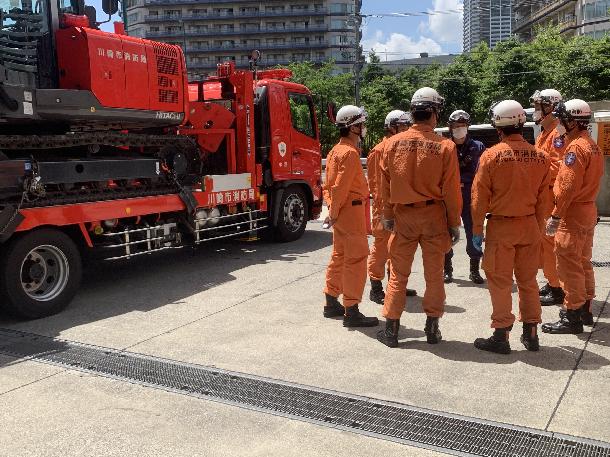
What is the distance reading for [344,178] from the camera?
221 inches

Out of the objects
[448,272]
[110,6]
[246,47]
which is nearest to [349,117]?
[448,272]

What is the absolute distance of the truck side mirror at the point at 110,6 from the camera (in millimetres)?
7414

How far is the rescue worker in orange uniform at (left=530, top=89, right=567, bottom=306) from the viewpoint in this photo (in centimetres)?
590

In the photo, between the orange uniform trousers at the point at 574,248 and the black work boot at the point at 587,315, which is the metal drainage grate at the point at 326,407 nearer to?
the orange uniform trousers at the point at 574,248

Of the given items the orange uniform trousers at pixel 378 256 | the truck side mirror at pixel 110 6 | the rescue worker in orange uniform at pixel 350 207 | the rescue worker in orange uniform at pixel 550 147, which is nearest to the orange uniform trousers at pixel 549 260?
the rescue worker in orange uniform at pixel 550 147

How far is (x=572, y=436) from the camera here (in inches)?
138

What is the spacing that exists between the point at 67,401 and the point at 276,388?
1.42 m

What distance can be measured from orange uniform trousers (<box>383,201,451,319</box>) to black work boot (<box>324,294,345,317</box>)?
3.37 ft

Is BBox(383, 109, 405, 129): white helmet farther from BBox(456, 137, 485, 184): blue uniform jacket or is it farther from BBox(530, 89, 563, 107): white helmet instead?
BBox(530, 89, 563, 107): white helmet

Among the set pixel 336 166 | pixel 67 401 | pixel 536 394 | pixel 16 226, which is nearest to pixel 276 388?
pixel 67 401

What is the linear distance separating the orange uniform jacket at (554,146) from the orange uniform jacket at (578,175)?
0.39 m

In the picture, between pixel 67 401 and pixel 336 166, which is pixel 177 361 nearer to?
pixel 67 401

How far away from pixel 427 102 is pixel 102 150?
444cm

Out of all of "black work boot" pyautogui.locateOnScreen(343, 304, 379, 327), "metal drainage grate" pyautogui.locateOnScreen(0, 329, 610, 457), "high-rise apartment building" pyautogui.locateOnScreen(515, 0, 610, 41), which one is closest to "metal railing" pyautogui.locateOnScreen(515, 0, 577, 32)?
"high-rise apartment building" pyautogui.locateOnScreen(515, 0, 610, 41)
